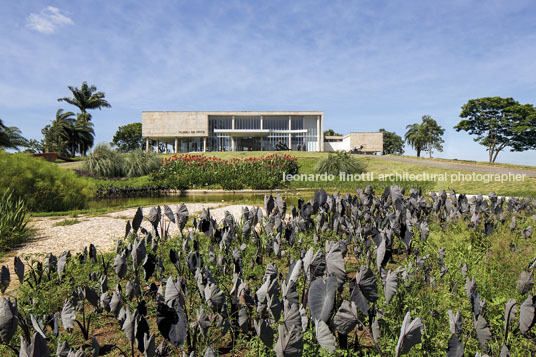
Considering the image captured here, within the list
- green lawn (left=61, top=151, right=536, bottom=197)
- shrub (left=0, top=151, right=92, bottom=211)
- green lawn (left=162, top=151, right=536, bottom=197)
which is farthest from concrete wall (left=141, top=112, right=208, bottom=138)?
shrub (left=0, top=151, right=92, bottom=211)

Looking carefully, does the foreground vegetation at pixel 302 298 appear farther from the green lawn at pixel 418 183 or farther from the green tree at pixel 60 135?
the green tree at pixel 60 135

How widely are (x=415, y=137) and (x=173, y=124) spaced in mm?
53168

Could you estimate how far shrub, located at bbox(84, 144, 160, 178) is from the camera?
903 inches

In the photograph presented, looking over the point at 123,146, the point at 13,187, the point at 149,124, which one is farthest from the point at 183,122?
the point at 13,187

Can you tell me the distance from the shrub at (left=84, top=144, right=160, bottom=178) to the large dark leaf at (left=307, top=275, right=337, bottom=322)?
24.1 metres

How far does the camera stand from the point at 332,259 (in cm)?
147

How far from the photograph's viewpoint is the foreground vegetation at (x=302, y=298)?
130cm

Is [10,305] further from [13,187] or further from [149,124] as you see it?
[149,124]

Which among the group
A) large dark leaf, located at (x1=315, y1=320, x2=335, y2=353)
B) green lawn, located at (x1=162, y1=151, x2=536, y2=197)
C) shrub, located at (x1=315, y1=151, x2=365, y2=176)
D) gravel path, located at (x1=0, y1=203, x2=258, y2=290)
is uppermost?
shrub, located at (x1=315, y1=151, x2=365, y2=176)

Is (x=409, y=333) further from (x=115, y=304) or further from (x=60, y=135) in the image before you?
(x=60, y=135)

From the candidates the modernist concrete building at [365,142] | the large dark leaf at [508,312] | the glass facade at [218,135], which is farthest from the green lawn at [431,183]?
the modernist concrete building at [365,142]

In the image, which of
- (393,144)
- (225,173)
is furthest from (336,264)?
(393,144)

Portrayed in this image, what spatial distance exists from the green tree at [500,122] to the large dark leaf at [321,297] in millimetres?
53692

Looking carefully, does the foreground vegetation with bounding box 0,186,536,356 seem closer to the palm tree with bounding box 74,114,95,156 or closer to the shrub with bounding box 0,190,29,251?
the shrub with bounding box 0,190,29,251
